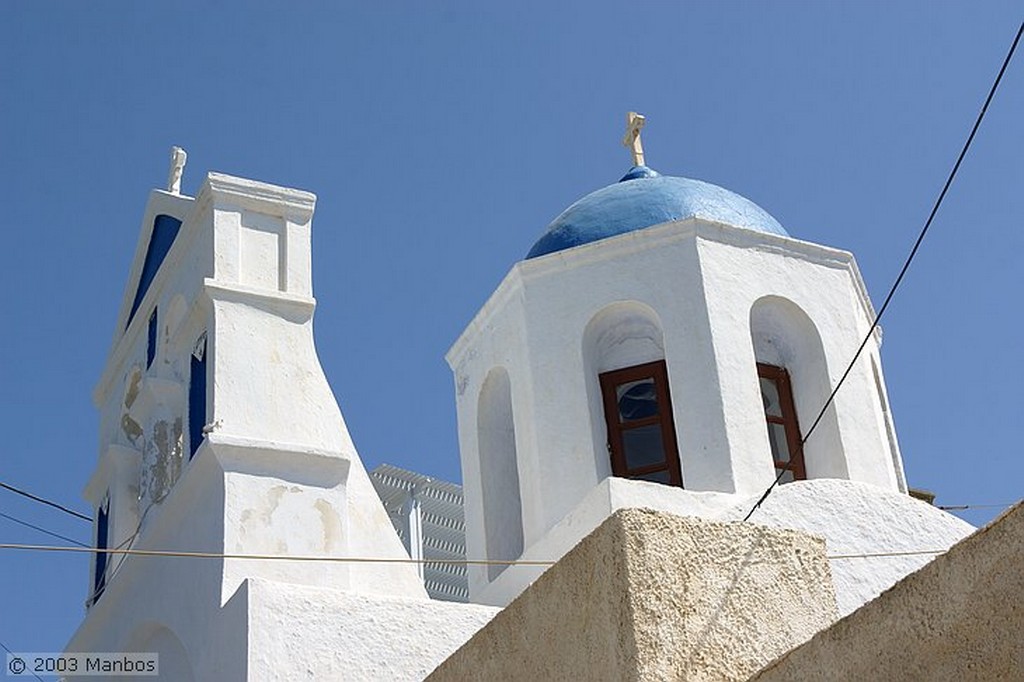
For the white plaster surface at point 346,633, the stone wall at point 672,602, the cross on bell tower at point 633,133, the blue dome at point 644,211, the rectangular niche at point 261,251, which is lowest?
the stone wall at point 672,602

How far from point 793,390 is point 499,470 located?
6.21ft

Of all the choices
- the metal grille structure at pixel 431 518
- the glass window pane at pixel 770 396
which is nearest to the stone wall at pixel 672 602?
the glass window pane at pixel 770 396

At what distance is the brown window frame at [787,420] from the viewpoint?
338 inches

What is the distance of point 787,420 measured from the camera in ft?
28.7

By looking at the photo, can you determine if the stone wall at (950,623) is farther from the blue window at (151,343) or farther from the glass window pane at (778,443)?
the blue window at (151,343)

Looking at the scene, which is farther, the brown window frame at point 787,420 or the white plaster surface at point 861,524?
the brown window frame at point 787,420

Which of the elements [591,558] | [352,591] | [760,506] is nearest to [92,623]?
[352,591]

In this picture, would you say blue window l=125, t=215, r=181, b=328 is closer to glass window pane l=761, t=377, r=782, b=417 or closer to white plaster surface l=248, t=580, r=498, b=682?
white plaster surface l=248, t=580, r=498, b=682

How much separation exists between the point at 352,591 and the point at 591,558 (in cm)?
301

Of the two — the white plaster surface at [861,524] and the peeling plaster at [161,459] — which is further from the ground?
the peeling plaster at [161,459]

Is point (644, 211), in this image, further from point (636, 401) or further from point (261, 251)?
point (261, 251)

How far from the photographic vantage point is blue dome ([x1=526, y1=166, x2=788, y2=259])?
29.9ft

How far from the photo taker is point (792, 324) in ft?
29.3

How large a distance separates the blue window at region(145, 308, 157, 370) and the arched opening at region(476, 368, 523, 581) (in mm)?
Result: 2020
